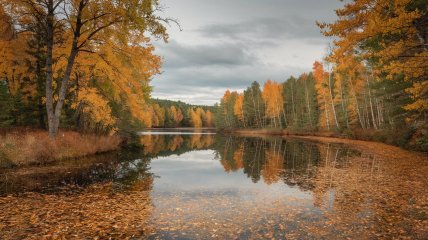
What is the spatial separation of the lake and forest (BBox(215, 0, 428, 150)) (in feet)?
19.9

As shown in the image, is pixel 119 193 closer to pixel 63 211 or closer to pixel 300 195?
pixel 63 211

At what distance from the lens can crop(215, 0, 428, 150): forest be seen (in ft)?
50.3

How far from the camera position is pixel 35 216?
820 cm

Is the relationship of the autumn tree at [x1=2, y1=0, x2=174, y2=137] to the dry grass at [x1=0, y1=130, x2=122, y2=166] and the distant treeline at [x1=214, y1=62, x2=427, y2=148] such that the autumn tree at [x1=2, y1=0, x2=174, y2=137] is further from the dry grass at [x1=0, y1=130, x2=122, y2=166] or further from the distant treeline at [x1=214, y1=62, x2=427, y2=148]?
the distant treeline at [x1=214, y1=62, x2=427, y2=148]

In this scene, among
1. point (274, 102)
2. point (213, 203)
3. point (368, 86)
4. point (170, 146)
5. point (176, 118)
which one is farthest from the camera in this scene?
point (176, 118)

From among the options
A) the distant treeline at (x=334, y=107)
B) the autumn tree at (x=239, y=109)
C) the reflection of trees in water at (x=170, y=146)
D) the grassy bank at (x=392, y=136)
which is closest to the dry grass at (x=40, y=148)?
the reflection of trees in water at (x=170, y=146)

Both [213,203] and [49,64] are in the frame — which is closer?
[213,203]

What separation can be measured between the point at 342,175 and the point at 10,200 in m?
13.9

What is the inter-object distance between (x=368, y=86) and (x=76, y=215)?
141 ft

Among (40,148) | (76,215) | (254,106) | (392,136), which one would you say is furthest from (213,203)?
(254,106)

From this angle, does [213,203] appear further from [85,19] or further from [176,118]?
[176,118]

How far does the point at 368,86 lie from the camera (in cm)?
4253

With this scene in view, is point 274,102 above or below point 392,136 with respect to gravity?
above

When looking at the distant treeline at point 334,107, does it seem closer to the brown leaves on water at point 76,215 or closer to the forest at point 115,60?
the forest at point 115,60
